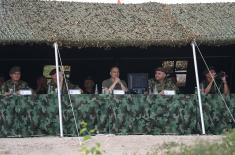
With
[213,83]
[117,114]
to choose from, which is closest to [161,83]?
[213,83]

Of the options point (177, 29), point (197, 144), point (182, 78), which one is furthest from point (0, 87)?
point (197, 144)

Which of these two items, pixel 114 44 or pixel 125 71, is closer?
pixel 114 44

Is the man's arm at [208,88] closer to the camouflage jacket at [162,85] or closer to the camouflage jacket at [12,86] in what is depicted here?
the camouflage jacket at [162,85]

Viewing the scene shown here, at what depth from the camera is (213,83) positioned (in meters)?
11.6

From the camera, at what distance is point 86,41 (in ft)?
36.2

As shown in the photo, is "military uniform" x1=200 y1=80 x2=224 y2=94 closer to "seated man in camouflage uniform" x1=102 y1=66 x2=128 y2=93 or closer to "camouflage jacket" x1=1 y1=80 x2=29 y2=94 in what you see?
"seated man in camouflage uniform" x1=102 y1=66 x2=128 y2=93

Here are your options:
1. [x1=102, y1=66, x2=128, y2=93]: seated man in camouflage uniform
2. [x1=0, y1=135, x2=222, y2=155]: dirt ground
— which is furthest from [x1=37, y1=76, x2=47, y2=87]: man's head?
[x1=0, y1=135, x2=222, y2=155]: dirt ground

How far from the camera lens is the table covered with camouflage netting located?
34.0 feet

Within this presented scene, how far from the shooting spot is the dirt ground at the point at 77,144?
8.71 m

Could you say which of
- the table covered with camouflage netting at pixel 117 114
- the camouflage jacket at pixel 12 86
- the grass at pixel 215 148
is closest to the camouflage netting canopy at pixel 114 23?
the camouflage jacket at pixel 12 86

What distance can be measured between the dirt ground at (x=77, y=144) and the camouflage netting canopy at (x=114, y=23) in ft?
6.33

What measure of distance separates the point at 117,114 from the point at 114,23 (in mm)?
2262

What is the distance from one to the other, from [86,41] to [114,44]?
0.54 metres

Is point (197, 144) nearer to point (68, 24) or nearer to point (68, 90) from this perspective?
point (68, 90)
